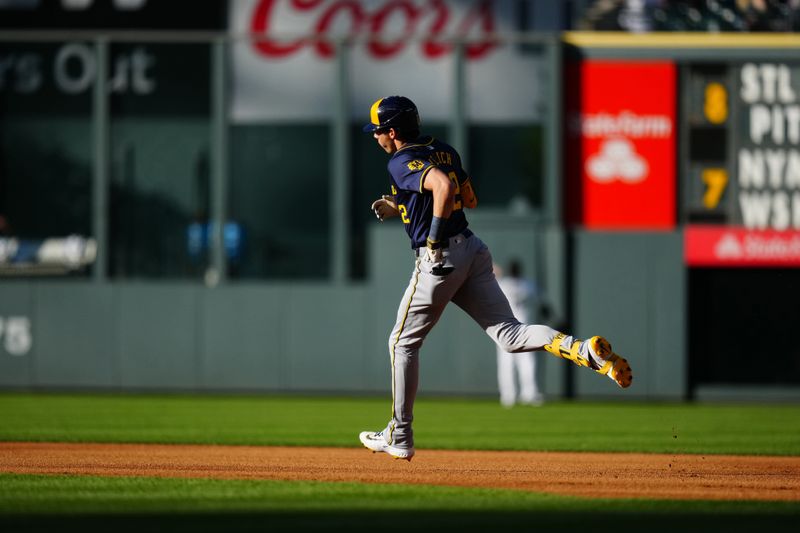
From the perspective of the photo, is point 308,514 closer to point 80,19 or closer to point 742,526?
point 742,526

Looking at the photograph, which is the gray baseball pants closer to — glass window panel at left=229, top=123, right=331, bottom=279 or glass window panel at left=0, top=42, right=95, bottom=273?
glass window panel at left=229, top=123, right=331, bottom=279

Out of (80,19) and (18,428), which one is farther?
(80,19)

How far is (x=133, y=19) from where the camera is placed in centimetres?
2112

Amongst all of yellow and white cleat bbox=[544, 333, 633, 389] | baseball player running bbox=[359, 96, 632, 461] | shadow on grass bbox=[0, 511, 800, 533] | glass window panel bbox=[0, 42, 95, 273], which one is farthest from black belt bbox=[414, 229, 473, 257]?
glass window panel bbox=[0, 42, 95, 273]

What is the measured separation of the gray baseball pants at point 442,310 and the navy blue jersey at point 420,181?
130mm

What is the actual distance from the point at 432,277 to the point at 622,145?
41.6 ft

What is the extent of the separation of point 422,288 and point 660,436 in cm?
522

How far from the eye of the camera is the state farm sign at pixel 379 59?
20.7 meters

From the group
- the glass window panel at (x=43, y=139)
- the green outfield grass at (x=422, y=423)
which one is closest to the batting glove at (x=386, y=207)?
the green outfield grass at (x=422, y=423)

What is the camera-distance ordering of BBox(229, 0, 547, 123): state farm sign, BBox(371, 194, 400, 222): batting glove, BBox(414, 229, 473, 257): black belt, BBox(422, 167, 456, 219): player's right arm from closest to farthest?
BBox(422, 167, 456, 219): player's right arm < BBox(414, 229, 473, 257): black belt < BBox(371, 194, 400, 222): batting glove < BBox(229, 0, 547, 123): state farm sign

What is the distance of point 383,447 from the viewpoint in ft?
28.6

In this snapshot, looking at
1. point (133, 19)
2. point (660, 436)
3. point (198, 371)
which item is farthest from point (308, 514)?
point (133, 19)

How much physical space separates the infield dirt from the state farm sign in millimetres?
10430

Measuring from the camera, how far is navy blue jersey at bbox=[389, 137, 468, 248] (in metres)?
8.27
